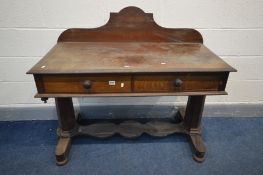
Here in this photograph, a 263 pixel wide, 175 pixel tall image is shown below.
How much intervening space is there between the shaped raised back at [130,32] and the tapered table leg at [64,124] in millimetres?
Answer: 428

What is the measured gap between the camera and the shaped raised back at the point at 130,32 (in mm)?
1454

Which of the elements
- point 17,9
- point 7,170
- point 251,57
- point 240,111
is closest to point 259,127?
point 240,111

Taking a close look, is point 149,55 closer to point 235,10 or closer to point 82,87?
point 82,87

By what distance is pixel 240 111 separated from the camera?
1.97 meters

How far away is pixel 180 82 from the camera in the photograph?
1.13 m

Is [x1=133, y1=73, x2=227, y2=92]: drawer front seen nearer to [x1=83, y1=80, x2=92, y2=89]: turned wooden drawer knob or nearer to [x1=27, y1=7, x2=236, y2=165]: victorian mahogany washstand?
[x1=27, y1=7, x2=236, y2=165]: victorian mahogany washstand

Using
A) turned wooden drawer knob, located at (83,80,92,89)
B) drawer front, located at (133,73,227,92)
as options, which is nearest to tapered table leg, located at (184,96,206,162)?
drawer front, located at (133,73,227,92)

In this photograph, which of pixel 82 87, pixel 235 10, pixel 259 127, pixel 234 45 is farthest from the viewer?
pixel 259 127

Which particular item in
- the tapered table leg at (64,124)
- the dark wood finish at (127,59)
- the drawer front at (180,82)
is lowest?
the tapered table leg at (64,124)

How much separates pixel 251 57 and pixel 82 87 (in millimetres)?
1357

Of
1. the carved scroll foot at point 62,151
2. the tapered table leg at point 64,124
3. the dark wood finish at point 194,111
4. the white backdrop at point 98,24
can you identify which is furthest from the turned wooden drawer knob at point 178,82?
the carved scroll foot at point 62,151

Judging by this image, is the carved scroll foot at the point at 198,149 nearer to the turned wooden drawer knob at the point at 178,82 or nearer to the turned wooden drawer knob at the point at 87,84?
the turned wooden drawer knob at the point at 178,82

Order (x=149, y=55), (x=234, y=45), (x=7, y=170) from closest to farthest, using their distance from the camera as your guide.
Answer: (x=149, y=55) → (x=7, y=170) → (x=234, y=45)

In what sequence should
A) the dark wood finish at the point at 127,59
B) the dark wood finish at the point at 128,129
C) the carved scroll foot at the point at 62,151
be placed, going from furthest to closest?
the dark wood finish at the point at 128,129 < the carved scroll foot at the point at 62,151 < the dark wood finish at the point at 127,59
